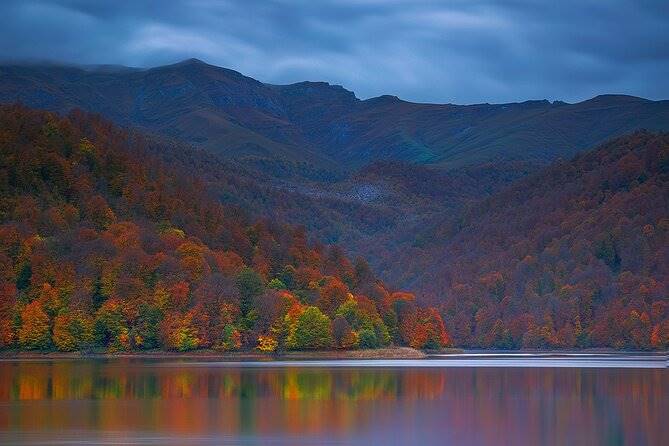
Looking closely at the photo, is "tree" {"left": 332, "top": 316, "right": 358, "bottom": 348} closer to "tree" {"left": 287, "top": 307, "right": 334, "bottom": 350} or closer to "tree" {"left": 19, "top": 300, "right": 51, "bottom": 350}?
"tree" {"left": 287, "top": 307, "right": 334, "bottom": 350}

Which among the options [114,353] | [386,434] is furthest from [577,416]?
[114,353]

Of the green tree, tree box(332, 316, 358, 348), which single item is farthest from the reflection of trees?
the green tree

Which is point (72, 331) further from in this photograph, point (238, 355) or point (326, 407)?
point (326, 407)

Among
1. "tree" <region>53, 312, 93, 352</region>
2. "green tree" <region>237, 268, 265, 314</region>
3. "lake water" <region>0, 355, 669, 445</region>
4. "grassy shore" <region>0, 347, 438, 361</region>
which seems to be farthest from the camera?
"green tree" <region>237, 268, 265, 314</region>

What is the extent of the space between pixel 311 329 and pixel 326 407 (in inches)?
3682

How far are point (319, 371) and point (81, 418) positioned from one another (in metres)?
63.2

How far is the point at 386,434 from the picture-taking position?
236 ft

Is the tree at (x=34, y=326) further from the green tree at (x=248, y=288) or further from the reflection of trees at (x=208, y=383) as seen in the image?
the green tree at (x=248, y=288)

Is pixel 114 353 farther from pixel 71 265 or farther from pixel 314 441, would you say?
pixel 314 441

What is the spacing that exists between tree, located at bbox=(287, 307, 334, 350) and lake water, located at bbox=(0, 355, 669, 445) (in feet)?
144

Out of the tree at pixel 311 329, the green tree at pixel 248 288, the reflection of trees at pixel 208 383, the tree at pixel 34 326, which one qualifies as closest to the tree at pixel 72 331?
the tree at pixel 34 326

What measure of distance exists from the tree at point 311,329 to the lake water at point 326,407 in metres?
43.8

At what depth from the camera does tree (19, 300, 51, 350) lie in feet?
556

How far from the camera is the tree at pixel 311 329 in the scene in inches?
7131
